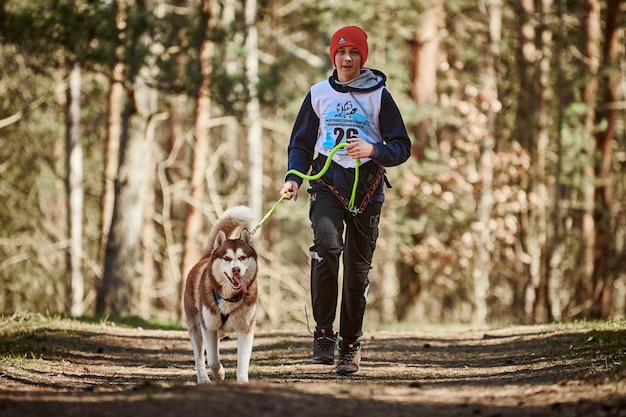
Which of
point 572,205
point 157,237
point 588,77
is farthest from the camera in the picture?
point 157,237

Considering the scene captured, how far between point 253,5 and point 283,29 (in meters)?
4.76

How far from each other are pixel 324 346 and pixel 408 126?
15583mm

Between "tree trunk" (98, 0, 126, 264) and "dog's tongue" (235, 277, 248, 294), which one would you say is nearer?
"dog's tongue" (235, 277, 248, 294)

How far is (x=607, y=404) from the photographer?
17.2 feet

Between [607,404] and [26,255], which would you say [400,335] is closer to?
[607,404]

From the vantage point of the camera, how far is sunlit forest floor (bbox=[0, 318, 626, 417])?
17.2ft

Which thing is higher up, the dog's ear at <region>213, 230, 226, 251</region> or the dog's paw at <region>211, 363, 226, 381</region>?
the dog's ear at <region>213, 230, 226, 251</region>

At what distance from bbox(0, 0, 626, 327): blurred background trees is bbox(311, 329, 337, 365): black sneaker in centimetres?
887

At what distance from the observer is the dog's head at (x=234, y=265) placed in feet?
22.5

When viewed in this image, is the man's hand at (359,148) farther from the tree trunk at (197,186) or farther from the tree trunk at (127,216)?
the tree trunk at (197,186)

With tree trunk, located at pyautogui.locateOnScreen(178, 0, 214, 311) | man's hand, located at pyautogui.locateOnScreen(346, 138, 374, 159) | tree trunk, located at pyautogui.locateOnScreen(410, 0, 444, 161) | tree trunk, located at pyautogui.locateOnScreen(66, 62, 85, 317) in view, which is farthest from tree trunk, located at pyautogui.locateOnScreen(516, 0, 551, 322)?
man's hand, located at pyautogui.locateOnScreen(346, 138, 374, 159)

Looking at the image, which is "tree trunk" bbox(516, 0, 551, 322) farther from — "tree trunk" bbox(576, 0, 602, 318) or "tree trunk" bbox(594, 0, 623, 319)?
"tree trunk" bbox(594, 0, 623, 319)

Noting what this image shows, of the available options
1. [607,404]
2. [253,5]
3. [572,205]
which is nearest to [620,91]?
[572,205]

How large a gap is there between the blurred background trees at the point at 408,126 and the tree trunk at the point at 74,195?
1.7 inches
